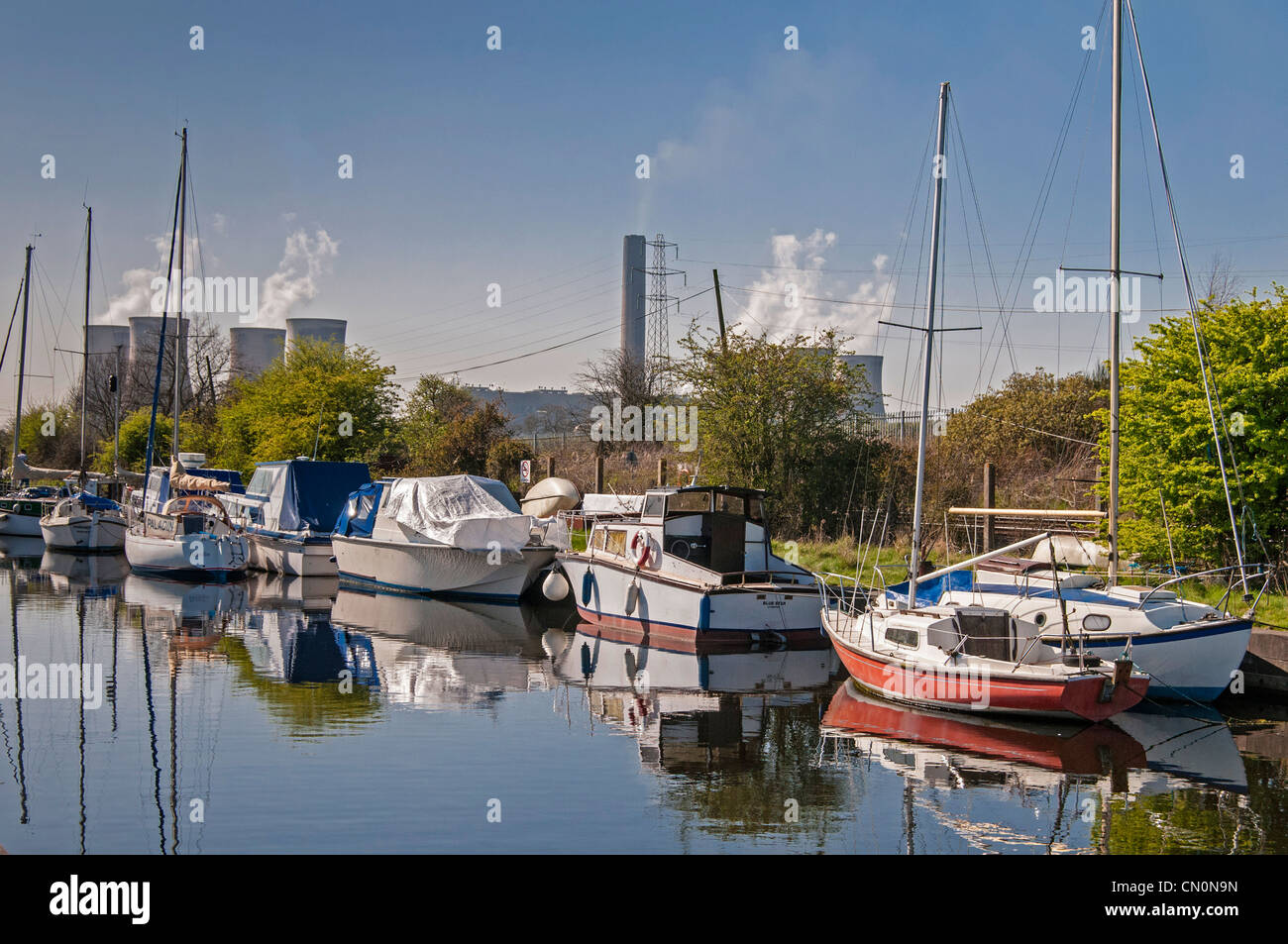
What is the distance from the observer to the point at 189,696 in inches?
631

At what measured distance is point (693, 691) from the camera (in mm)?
17016

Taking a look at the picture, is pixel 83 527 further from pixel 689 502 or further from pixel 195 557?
pixel 689 502

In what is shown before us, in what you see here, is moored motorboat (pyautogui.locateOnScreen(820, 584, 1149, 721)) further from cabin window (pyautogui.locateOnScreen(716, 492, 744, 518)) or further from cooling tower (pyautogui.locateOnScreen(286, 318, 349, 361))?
cooling tower (pyautogui.locateOnScreen(286, 318, 349, 361))

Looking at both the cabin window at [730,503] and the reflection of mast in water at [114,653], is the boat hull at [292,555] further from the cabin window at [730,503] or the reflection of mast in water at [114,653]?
the cabin window at [730,503]

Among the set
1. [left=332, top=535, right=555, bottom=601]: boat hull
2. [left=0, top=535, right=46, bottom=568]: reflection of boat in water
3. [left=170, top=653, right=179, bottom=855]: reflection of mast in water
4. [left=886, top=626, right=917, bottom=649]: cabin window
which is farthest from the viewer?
[left=0, top=535, right=46, bottom=568]: reflection of boat in water

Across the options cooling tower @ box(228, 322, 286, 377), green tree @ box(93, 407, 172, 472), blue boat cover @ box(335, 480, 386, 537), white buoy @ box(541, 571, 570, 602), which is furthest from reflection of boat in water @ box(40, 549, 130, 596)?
cooling tower @ box(228, 322, 286, 377)

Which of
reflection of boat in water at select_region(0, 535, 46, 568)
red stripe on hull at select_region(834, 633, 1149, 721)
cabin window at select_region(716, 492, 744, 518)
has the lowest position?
reflection of boat in water at select_region(0, 535, 46, 568)

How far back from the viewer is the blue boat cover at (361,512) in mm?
31406

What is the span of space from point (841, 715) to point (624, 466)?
29245mm

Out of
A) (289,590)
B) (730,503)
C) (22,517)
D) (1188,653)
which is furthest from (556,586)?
(22,517)

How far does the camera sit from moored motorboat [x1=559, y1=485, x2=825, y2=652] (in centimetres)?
2072

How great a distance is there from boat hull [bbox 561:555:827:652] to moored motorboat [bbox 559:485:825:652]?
0.06 ft

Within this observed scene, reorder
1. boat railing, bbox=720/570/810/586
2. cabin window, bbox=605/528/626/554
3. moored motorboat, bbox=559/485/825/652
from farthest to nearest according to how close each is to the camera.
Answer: cabin window, bbox=605/528/626/554 → boat railing, bbox=720/570/810/586 → moored motorboat, bbox=559/485/825/652
